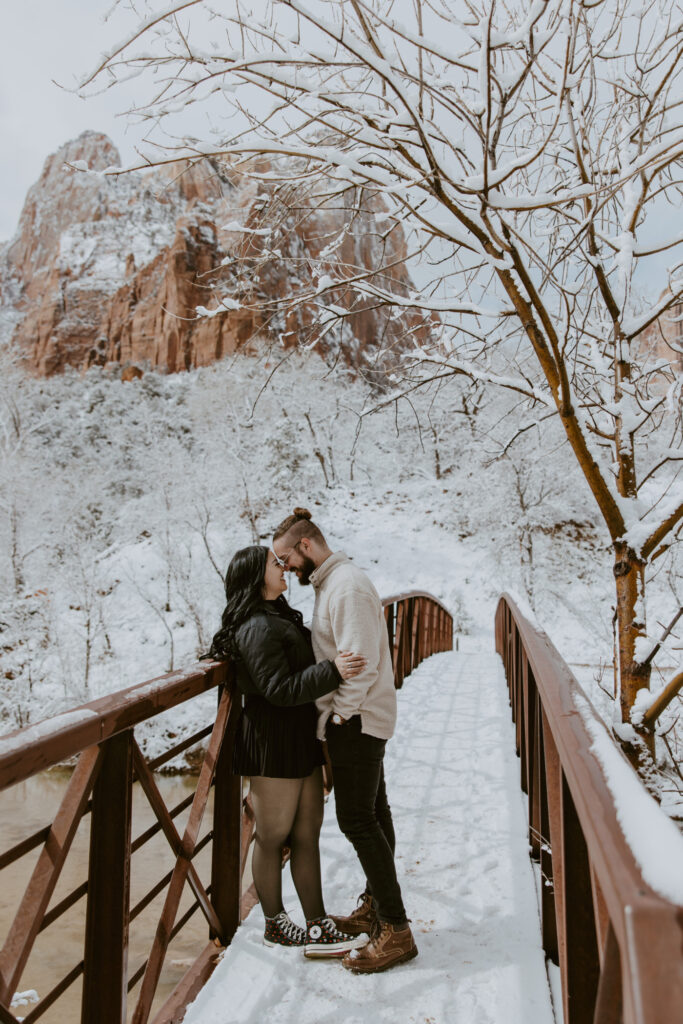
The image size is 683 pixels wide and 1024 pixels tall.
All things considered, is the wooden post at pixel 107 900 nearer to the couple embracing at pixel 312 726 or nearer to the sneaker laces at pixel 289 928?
the couple embracing at pixel 312 726

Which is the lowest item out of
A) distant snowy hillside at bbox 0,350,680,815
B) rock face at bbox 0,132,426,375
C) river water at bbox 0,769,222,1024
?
river water at bbox 0,769,222,1024

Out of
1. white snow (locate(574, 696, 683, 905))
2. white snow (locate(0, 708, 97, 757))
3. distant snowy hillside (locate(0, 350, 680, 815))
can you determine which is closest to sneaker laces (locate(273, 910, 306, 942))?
white snow (locate(0, 708, 97, 757))

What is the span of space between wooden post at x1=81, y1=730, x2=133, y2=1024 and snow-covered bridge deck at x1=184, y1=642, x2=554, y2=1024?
0.45 meters

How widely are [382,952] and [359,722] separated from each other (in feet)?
2.56

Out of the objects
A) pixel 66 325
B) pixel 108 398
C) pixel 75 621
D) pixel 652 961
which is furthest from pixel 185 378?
pixel 652 961

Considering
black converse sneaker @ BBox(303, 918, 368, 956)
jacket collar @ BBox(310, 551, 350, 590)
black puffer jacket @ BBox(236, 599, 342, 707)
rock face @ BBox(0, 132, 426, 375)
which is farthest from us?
rock face @ BBox(0, 132, 426, 375)

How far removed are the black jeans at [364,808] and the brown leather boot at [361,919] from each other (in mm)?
193

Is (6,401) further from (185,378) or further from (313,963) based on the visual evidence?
(313,963)

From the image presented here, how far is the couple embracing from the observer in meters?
2.26

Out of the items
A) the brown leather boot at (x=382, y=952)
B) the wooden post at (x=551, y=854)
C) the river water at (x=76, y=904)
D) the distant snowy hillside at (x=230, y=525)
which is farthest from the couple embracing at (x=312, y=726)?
the distant snowy hillside at (x=230, y=525)

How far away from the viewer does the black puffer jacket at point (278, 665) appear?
221cm

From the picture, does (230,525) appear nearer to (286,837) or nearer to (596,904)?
(286,837)

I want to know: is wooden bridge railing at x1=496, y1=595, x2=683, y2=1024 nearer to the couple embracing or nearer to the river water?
the couple embracing

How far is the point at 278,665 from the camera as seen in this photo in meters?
2.24
